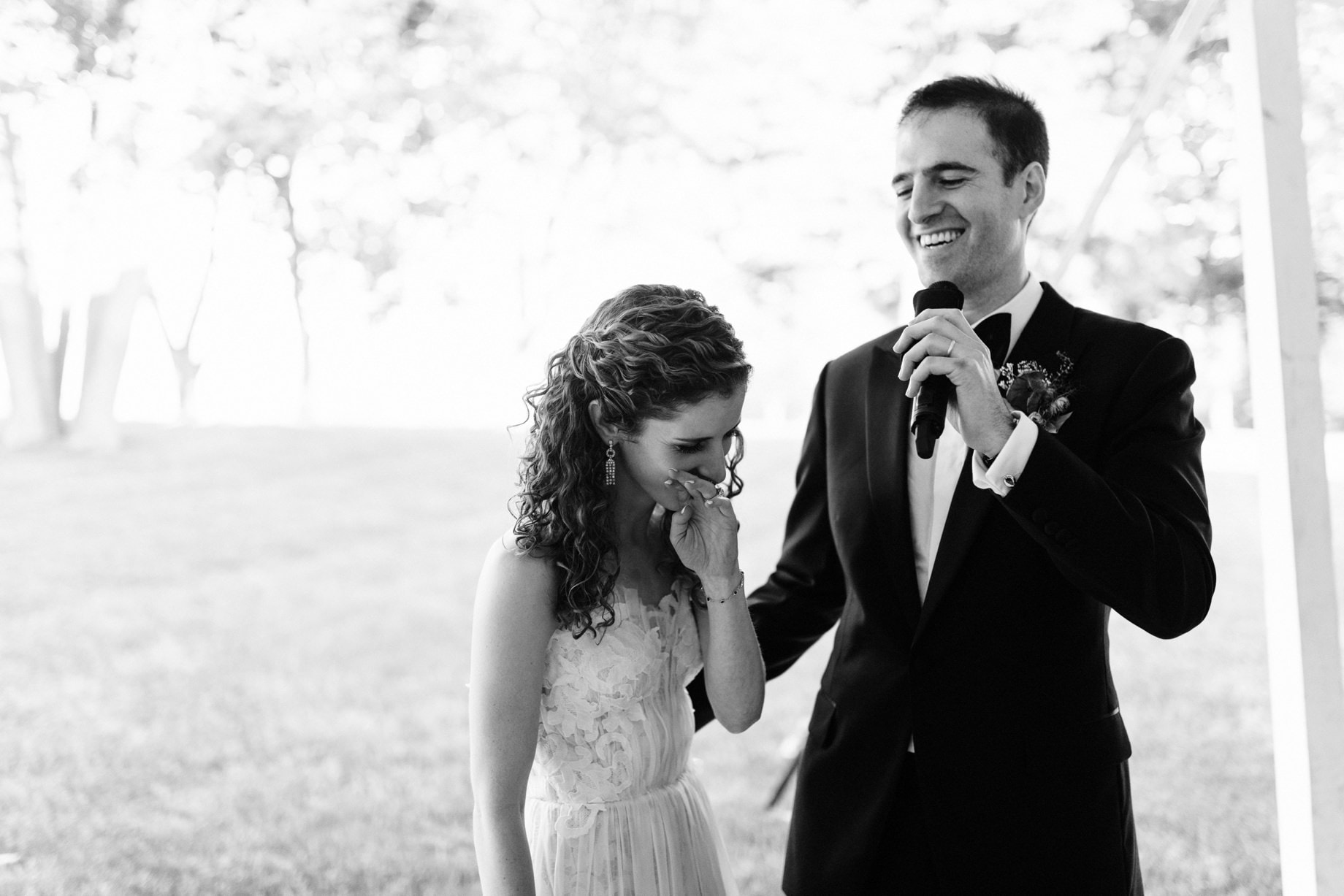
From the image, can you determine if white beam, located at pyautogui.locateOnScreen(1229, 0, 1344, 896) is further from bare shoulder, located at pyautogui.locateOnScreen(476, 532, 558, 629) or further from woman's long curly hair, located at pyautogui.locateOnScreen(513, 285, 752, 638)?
bare shoulder, located at pyautogui.locateOnScreen(476, 532, 558, 629)

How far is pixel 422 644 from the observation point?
7.21 m

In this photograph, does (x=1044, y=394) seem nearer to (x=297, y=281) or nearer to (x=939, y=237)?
(x=939, y=237)

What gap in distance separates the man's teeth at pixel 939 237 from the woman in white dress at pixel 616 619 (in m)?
0.43

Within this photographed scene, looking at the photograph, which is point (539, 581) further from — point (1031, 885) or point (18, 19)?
point (18, 19)

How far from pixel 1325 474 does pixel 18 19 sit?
5833 millimetres

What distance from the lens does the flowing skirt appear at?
1.93 metres

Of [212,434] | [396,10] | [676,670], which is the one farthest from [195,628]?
[676,670]

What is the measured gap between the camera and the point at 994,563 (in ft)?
6.10

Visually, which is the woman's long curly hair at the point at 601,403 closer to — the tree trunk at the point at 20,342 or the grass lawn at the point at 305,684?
the grass lawn at the point at 305,684

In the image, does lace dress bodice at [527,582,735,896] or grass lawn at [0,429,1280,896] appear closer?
lace dress bodice at [527,582,735,896]

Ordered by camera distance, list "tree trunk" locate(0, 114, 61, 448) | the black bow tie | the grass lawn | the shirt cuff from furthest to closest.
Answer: "tree trunk" locate(0, 114, 61, 448)
the grass lawn
the black bow tie
the shirt cuff

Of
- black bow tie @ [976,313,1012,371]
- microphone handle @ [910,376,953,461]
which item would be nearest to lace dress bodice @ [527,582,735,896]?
microphone handle @ [910,376,953,461]

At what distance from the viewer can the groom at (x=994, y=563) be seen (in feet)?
5.32

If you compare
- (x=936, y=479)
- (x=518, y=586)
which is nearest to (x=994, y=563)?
(x=936, y=479)
